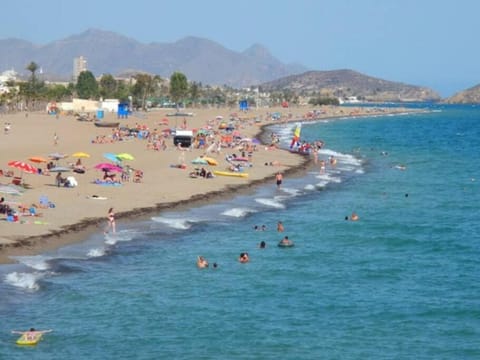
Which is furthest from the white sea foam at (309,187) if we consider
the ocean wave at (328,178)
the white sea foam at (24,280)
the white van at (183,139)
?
the white sea foam at (24,280)

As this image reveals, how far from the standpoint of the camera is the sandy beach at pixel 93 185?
3125 cm

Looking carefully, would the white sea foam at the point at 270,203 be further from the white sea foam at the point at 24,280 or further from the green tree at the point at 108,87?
the green tree at the point at 108,87

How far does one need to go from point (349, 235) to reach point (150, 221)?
318 inches

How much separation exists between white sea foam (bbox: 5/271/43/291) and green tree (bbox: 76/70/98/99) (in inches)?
5709

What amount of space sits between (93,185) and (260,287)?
19.4 meters

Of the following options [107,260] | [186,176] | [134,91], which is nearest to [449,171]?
[186,176]

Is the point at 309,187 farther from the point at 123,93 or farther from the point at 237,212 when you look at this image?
the point at 123,93

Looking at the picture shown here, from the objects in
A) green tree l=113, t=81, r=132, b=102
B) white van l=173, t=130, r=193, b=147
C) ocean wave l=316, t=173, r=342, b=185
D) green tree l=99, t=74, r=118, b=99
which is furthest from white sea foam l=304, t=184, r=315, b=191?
green tree l=99, t=74, r=118, b=99

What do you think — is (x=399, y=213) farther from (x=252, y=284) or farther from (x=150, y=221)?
(x=252, y=284)

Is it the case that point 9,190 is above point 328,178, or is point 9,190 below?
above

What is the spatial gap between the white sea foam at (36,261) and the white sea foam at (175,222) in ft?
26.4

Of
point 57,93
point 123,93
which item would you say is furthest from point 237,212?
point 123,93

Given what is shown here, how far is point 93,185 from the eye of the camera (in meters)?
42.9

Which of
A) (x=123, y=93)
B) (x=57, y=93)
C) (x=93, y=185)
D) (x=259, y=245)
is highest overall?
→ (x=123, y=93)
